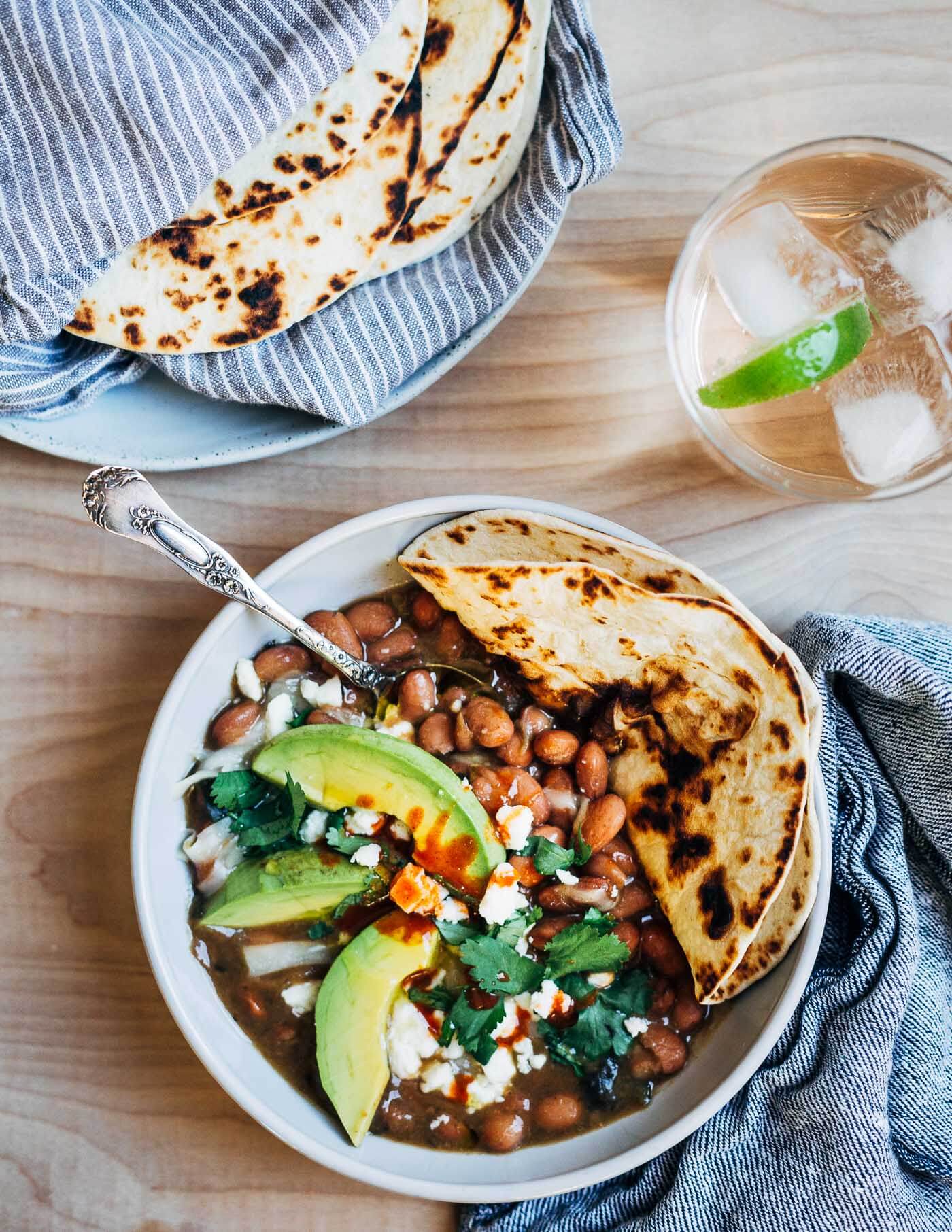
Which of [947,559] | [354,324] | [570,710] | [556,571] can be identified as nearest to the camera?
[556,571]

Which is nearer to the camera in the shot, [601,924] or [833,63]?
[601,924]

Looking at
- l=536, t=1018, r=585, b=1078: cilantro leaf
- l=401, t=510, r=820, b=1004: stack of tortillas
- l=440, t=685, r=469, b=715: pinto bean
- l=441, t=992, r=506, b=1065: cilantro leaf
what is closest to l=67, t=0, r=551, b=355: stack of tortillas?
l=401, t=510, r=820, b=1004: stack of tortillas

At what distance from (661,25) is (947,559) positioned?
3.79ft

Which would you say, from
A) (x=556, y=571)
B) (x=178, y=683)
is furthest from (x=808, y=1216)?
(x=178, y=683)

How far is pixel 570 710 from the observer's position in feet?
6.02

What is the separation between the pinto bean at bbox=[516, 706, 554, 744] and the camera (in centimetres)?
181

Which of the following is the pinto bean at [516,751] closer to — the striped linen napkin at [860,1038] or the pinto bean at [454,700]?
the pinto bean at [454,700]

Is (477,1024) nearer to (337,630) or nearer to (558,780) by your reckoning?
(558,780)

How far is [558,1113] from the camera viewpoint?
5.64 feet

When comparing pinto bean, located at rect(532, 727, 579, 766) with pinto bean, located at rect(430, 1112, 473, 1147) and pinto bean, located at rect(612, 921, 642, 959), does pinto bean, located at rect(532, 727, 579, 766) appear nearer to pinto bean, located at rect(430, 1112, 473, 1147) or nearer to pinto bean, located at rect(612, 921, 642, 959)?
pinto bean, located at rect(612, 921, 642, 959)

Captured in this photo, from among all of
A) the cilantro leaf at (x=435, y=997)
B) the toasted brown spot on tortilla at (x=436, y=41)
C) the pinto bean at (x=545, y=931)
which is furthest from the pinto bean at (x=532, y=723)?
the toasted brown spot on tortilla at (x=436, y=41)

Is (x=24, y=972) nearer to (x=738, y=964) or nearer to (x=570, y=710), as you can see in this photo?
(x=570, y=710)

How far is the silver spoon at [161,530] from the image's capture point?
1520 mm

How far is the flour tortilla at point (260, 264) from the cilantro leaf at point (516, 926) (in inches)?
41.1
